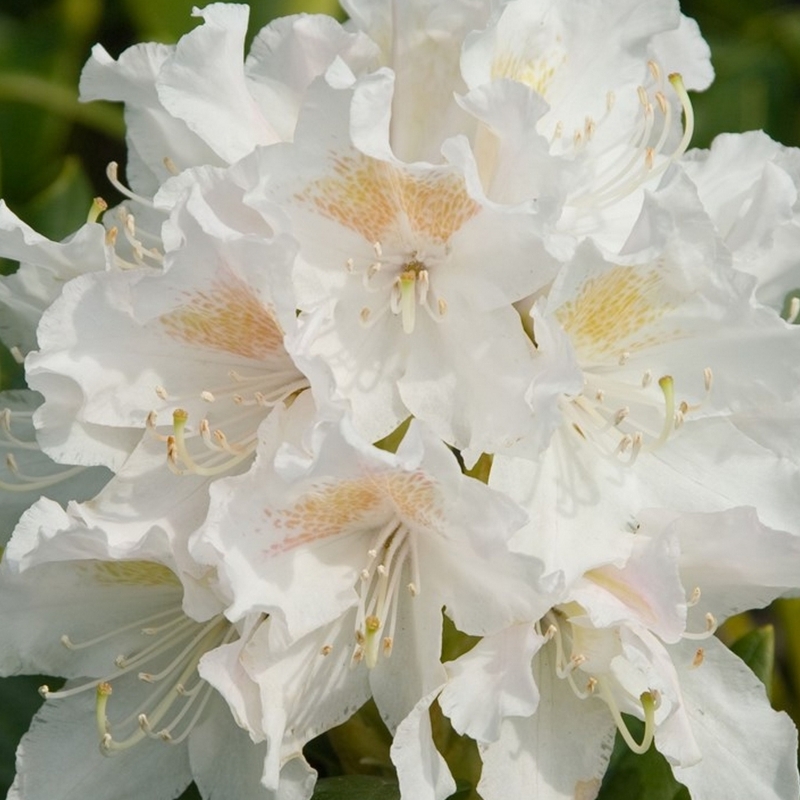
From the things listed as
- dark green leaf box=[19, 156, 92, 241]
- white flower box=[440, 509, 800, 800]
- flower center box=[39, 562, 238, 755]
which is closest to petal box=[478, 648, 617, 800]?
white flower box=[440, 509, 800, 800]

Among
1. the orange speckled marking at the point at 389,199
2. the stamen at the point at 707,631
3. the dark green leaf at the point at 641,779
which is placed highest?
the orange speckled marking at the point at 389,199

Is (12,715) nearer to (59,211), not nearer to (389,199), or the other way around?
(59,211)

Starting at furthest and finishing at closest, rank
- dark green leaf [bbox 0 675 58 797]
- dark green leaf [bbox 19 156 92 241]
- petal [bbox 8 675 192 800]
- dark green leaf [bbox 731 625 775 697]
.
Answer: dark green leaf [bbox 19 156 92 241] → dark green leaf [bbox 0 675 58 797] → dark green leaf [bbox 731 625 775 697] → petal [bbox 8 675 192 800]

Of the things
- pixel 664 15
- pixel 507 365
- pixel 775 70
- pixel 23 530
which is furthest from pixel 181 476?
pixel 775 70

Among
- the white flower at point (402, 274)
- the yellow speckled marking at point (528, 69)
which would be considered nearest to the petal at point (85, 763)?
the white flower at point (402, 274)

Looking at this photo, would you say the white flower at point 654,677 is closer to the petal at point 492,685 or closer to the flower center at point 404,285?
the petal at point 492,685

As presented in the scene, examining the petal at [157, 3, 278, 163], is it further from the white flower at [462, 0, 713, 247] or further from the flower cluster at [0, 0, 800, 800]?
the white flower at [462, 0, 713, 247]

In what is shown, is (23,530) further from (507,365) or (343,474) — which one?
(507,365)

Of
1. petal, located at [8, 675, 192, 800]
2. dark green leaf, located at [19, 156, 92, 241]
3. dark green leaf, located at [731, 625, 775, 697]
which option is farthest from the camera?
dark green leaf, located at [19, 156, 92, 241]
